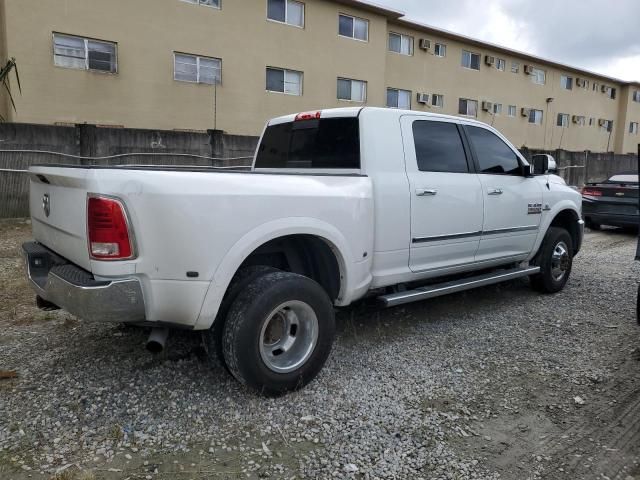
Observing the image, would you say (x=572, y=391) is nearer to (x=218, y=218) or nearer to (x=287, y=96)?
(x=218, y=218)

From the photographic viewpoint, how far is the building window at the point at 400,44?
2252cm

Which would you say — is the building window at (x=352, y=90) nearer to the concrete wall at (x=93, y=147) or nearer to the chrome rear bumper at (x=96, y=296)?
the concrete wall at (x=93, y=147)

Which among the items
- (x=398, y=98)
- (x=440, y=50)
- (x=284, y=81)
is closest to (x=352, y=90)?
(x=284, y=81)

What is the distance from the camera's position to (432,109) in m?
24.5

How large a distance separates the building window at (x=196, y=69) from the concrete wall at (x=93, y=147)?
5.17 meters

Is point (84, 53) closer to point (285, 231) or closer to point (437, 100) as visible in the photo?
point (285, 231)

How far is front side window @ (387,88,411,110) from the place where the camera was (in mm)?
22750

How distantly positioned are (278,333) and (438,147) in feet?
7.55

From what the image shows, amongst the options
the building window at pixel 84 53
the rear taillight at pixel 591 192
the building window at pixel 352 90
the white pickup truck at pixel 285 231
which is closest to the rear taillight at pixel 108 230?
the white pickup truck at pixel 285 231

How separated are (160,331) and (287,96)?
16.7m

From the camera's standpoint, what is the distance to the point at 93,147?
426 inches

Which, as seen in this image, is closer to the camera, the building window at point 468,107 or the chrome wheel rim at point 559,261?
Answer: the chrome wheel rim at point 559,261

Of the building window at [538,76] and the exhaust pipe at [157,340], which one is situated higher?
the building window at [538,76]

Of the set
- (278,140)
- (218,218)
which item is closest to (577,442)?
(218,218)
